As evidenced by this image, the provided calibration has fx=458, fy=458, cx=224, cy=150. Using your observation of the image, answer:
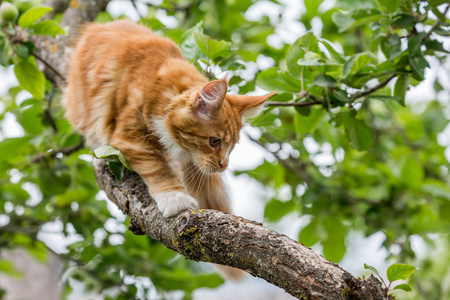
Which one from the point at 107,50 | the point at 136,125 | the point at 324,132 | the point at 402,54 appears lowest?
the point at 324,132

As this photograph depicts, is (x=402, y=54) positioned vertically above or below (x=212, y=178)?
above

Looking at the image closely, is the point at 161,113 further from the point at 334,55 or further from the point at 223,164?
the point at 334,55

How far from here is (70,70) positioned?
234cm

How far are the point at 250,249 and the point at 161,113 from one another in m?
0.90

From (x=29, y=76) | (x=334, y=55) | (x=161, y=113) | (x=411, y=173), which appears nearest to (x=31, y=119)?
(x=29, y=76)

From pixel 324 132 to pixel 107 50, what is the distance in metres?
1.26

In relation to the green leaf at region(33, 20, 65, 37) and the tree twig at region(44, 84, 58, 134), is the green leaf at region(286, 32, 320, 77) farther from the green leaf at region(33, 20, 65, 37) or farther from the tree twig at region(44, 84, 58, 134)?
the tree twig at region(44, 84, 58, 134)

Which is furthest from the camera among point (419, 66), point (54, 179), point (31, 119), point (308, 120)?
point (31, 119)

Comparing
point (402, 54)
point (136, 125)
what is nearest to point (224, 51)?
point (136, 125)

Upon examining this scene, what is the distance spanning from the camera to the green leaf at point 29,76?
202cm

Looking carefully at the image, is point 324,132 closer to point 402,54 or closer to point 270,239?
point 402,54

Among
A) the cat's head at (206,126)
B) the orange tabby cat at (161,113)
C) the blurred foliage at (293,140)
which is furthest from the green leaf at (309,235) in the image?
the cat's head at (206,126)

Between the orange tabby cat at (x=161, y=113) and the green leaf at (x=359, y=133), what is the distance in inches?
15.9

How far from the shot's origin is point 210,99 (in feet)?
5.77
